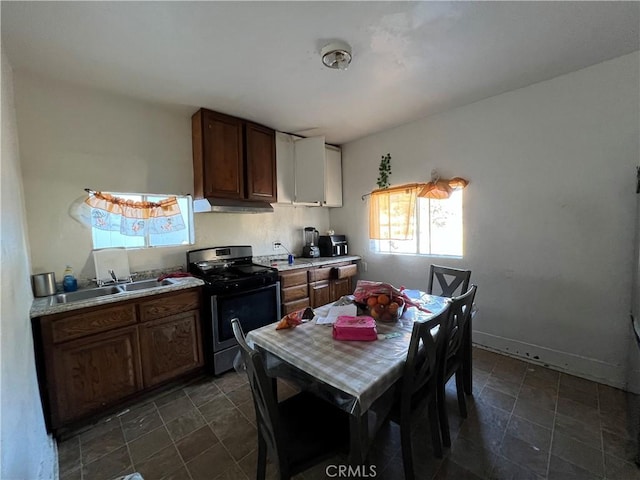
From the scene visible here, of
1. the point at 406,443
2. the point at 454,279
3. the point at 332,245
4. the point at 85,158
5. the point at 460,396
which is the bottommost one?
the point at 460,396

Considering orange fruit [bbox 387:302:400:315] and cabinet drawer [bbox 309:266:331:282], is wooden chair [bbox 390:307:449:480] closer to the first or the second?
orange fruit [bbox 387:302:400:315]

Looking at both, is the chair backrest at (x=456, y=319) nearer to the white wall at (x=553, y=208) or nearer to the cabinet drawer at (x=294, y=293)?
the white wall at (x=553, y=208)

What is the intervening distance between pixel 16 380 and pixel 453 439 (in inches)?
87.3

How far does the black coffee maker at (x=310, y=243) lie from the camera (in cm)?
366

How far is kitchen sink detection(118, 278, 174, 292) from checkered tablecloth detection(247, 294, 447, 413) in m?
1.31

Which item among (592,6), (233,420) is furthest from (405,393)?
(592,6)

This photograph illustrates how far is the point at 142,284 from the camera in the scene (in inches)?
93.4

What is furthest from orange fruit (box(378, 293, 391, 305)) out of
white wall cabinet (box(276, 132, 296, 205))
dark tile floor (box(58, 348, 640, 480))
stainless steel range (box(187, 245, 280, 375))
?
white wall cabinet (box(276, 132, 296, 205))

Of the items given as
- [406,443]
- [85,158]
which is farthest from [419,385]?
[85,158]

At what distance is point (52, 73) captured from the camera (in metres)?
1.95

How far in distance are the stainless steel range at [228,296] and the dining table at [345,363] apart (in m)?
0.97

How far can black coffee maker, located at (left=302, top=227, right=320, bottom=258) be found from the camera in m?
3.66

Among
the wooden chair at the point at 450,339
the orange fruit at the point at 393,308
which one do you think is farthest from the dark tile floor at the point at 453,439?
the orange fruit at the point at 393,308

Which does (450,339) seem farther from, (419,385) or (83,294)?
(83,294)
